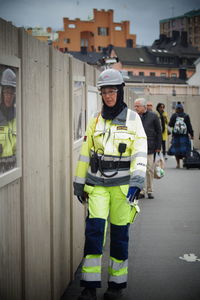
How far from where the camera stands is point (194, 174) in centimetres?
1778

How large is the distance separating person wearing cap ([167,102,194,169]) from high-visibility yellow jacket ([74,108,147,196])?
12.8 metres

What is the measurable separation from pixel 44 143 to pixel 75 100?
1728 mm

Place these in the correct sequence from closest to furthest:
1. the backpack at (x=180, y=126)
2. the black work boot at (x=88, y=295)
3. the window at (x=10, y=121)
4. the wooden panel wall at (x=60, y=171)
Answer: the window at (x=10, y=121) → the wooden panel wall at (x=60, y=171) → the black work boot at (x=88, y=295) → the backpack at (x=180, y=126)

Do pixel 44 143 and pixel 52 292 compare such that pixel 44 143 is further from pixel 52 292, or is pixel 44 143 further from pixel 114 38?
pixel 114 38

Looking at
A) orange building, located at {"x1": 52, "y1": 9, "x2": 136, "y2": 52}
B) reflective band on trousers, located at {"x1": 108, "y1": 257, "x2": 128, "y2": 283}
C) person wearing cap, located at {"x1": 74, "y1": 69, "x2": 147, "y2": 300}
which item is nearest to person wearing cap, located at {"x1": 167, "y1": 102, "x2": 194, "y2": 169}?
person wearing cap, located at {"x1": 74, "y1": 69, "x2": 147, "y2": 300}

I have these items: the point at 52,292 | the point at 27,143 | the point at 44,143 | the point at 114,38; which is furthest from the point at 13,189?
the point at 114,38

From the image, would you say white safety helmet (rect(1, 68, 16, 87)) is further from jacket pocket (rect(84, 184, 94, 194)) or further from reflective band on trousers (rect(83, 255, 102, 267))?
reflective band on trousers (rect(83, 255, 102, 267))

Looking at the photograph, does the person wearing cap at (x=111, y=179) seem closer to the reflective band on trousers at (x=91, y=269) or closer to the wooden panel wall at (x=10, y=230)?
the reflective band on trousers at (x=91, y=269)

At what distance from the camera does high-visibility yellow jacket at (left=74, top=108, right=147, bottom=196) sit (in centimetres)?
577

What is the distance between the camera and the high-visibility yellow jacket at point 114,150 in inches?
227

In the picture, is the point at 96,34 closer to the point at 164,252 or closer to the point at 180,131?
the point at 180,131

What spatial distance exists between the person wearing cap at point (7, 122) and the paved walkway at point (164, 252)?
8.21 ft

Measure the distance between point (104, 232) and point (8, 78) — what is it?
2.41 metres

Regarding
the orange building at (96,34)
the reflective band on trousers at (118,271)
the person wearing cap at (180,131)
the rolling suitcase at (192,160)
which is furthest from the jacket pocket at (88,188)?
the orange building at (96,34)
